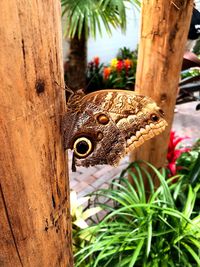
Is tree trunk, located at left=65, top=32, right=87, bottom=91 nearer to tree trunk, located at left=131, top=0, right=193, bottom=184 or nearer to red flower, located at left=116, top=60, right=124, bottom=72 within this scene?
red flower, located at left=116, top=60, right=124, bottom=72

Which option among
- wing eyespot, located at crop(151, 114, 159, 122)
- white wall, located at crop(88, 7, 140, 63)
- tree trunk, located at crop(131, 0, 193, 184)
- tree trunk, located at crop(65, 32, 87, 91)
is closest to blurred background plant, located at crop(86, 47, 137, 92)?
white wall, located at crop(88, 7, 140, 63)

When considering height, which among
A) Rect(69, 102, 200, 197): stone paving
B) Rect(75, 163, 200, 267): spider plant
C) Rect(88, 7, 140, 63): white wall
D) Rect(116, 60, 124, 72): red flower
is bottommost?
Rect(69, 102, 200, 197): stone paving

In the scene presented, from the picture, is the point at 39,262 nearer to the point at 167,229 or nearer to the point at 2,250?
the point at 2,250

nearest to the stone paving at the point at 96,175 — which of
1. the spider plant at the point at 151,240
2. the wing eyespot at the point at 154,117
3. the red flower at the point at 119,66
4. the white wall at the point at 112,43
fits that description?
the spider plant at the point at 151,240

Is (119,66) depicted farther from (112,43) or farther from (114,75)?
(112,43)

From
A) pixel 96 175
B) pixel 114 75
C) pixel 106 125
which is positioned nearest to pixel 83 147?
pixel 106 125
